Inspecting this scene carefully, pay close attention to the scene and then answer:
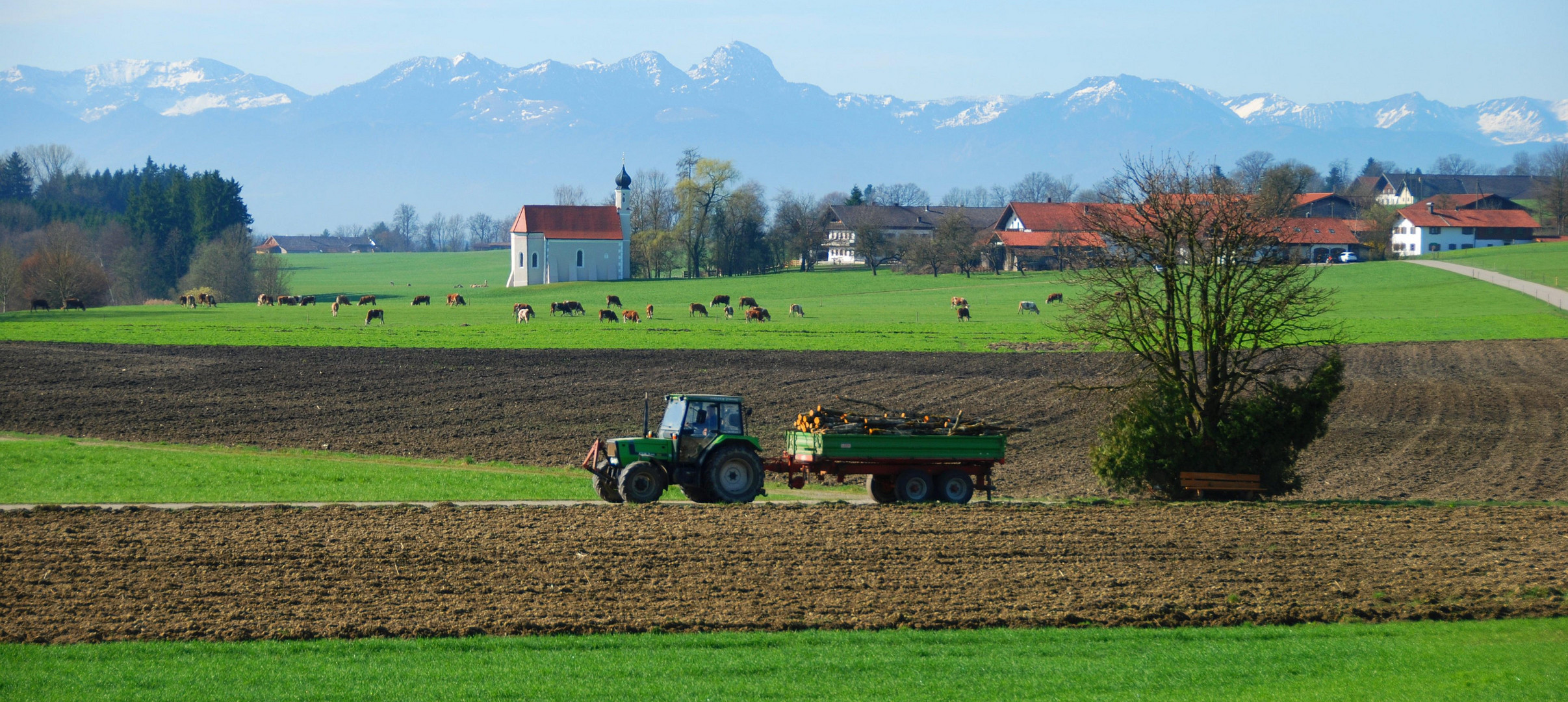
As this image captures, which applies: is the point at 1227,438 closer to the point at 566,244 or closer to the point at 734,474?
the point at 734,474

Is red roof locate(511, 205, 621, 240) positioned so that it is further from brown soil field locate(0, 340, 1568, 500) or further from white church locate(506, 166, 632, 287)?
brown soil field locate(0, 340, 1568, 500)

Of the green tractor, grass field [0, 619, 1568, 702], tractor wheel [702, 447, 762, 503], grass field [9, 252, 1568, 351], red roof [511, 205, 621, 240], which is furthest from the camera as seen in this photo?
red roof [511, 205, 621, 240]

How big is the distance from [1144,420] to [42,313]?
7674cm

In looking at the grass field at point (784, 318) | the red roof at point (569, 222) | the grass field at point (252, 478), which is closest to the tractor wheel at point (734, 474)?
the grass field at point (252, 478)

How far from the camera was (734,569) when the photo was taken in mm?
14188

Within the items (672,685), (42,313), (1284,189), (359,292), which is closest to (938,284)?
(359,292)

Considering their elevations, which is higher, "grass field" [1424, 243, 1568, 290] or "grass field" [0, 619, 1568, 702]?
"grass field" [1424, 243, 1568, 290]

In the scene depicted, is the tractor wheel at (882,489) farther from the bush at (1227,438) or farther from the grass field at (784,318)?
the grass field at (784,318)

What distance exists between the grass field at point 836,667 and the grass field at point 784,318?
36200 millimetres

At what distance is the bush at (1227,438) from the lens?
21.4m

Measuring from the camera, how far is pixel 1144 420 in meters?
21.6

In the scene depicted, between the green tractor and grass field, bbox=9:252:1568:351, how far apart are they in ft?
89.3

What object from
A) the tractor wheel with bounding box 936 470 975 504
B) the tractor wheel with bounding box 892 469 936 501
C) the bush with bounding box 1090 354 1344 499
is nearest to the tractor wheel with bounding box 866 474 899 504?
the tractor wheel with bounding box 892 469 936 501

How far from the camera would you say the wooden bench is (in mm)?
21219
